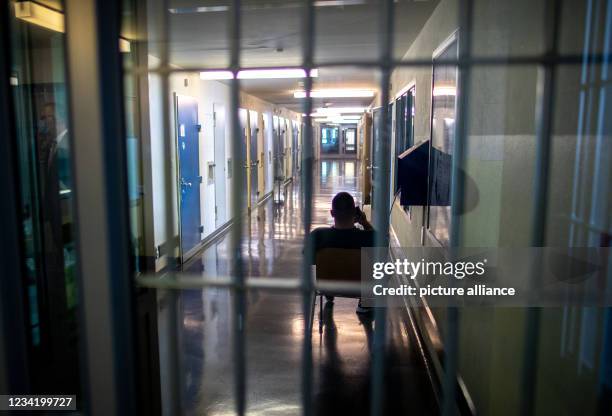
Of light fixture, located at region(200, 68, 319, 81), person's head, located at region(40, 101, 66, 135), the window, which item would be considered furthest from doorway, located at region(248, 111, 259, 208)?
person's head, located at region(40, 101, 66, 135)

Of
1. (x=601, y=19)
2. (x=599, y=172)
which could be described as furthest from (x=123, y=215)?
(x=601, y=19)

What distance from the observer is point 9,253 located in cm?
126

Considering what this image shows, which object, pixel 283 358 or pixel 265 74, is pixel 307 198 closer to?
pixel 283 358

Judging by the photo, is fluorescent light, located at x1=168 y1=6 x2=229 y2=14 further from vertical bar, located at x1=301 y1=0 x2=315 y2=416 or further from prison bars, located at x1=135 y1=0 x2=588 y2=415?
vertical bar, located at x1=301 y1=0 x2=315 y2=416

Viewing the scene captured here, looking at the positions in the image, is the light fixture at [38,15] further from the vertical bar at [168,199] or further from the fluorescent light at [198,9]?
the fluorescent light at [198,9]

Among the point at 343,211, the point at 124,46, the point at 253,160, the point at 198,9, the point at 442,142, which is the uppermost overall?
the point at 198,9

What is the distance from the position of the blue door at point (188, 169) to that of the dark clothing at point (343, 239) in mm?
2938

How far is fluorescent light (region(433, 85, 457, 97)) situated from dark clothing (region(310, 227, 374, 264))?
3.76ft

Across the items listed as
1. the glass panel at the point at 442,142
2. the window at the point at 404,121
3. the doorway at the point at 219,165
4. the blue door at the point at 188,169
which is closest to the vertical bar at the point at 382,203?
the glass panel at the point at 442,142

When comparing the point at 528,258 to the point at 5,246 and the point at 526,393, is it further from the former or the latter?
the point at 5,246

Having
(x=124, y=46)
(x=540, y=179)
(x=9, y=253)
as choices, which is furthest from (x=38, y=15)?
(x=540, y=179)

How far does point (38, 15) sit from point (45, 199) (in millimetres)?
792

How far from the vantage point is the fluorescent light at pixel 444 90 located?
271 cm

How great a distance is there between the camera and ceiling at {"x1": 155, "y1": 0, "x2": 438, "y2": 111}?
128 inches
